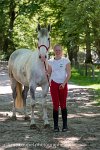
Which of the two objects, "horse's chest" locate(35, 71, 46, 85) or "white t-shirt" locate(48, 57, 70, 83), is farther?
"horse's chest" locate(35, 71, 46, 85)

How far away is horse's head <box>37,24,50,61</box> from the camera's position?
29.2ft

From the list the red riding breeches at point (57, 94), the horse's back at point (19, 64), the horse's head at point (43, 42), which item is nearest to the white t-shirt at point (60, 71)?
the red riding breeches at point (57, 94)

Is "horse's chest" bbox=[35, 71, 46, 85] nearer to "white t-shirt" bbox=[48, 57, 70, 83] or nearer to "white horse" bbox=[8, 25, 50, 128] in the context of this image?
"white horse" bbox=[8, 25, 50, 128]

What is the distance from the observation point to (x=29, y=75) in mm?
9281

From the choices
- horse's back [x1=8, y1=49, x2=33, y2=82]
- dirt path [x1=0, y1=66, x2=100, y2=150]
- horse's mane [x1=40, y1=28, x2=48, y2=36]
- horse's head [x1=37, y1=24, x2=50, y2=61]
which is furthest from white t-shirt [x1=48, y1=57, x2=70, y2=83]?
horse's back [x1=8, y1=49, x2=33, y2=82]

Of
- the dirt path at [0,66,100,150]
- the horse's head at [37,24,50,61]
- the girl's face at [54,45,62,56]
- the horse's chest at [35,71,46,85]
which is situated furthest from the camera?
the horse's chest at [35,71,46,85]

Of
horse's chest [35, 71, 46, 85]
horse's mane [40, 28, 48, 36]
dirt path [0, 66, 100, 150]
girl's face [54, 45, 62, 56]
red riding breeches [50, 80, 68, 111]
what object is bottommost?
dirt path [0, 66, 100, 150]

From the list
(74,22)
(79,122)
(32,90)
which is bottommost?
(79,122)

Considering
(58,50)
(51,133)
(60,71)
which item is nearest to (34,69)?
(60,71)

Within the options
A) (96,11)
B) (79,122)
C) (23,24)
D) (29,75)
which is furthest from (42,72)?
(23,24)

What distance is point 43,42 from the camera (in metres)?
8.92

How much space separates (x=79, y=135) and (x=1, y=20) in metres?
41.0

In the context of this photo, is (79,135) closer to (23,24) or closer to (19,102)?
(19,102)

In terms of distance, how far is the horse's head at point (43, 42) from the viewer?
8.91 m
